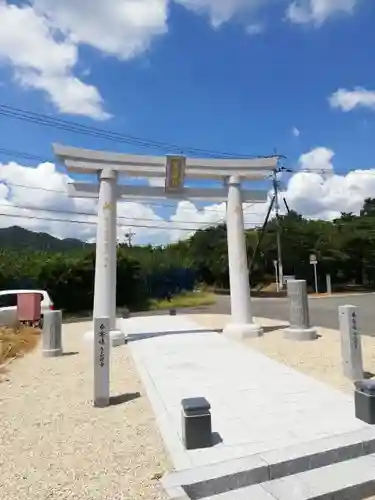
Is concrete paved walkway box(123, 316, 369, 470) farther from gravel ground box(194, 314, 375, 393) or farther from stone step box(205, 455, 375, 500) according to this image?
stone step box(205, 455, 375, 500)

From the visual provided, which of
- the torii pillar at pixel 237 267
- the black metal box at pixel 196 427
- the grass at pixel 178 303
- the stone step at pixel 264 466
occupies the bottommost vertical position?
the stone step at pixel 264 466

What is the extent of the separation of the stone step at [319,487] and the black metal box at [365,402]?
869mm

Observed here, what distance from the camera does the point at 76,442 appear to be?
4.50 m

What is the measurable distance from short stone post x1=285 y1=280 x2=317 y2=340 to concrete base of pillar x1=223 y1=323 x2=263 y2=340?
948mm

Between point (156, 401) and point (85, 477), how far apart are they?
7.03 ft

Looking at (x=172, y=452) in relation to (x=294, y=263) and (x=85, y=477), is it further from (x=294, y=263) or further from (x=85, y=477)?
(x=294, y=263)

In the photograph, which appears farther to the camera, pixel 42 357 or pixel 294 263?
pixel 294 263

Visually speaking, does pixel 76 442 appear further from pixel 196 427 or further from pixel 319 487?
pixel 319 487

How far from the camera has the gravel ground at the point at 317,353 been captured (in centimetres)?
686

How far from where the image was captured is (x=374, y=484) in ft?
11.4

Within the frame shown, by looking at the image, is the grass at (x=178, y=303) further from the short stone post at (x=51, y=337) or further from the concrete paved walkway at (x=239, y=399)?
the concrete paved walkway at (x=239, y=399)

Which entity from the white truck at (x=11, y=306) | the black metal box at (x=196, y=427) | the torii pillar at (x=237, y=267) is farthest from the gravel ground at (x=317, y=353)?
the white truck at (x=11, y=306)

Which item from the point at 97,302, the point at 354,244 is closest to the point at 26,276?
the point at 97,302

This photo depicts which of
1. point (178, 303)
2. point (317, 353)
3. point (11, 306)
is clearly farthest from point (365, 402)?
point (178, 303)
